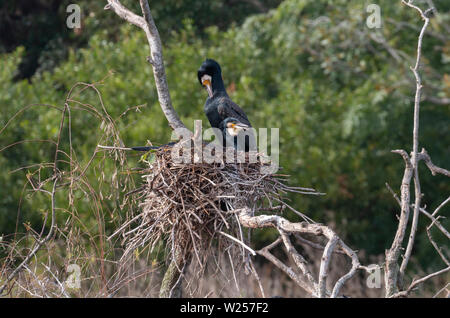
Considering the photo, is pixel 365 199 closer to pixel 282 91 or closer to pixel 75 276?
pixel 282 91

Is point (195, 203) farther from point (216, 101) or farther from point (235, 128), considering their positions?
point (216, 101)

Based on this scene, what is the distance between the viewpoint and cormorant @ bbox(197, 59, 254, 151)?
4.52 metres

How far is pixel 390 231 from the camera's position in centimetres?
1018

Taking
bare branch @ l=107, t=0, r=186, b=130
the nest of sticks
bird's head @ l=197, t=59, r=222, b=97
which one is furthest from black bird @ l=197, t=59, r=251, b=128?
the nest of sticks

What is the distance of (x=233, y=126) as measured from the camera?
425cm

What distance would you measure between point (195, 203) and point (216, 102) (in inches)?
57.8

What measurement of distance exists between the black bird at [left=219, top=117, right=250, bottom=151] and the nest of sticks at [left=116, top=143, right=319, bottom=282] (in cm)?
72

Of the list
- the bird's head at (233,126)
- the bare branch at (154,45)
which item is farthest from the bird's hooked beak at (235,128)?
the bare branch at (154,45)

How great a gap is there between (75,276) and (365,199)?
7.19 m

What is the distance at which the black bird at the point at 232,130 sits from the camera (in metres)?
4.23

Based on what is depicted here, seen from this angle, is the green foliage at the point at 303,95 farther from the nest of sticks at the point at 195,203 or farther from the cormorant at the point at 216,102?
the nest of sticks at the point at 195,203

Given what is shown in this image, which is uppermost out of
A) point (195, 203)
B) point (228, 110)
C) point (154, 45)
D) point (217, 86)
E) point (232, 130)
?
point (154, 45)

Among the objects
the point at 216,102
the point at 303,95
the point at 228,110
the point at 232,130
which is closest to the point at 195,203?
the point at 232,130

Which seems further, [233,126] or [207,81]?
[207,81]
